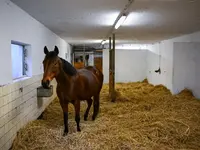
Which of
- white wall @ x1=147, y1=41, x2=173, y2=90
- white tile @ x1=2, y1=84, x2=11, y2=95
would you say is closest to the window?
white tile @ x1=2, y1=84, x2=11, y2=95

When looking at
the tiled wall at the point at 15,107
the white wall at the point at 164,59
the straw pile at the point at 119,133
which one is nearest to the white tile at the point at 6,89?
the tiled wall at the point at 15,107

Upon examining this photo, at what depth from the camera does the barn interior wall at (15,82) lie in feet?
8.71

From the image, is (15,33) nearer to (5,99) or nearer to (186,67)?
(5,99)

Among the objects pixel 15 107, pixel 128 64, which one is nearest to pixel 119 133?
pixel 15 107

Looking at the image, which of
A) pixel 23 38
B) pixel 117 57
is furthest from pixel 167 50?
pixel 23 38

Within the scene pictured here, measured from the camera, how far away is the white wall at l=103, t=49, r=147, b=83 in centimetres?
1141

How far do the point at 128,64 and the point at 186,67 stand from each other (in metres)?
4.87

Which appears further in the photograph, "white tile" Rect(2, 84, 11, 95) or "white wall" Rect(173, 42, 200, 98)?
"white wall" Rect(173, 42, 200, 98)

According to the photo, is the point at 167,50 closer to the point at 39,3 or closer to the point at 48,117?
the point at 48,117

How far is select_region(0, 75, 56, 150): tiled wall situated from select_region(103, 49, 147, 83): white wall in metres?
7.38

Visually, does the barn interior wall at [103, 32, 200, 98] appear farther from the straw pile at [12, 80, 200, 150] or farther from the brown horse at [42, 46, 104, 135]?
the brown horse at [42, 46, 104, 135]

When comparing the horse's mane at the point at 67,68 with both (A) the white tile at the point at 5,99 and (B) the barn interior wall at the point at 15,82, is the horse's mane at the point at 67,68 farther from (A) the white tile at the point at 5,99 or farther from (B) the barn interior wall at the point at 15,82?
(A) the white tile at the point at 5,99

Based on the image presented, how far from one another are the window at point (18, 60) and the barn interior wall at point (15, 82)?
0.39ft

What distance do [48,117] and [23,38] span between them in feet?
6.14
